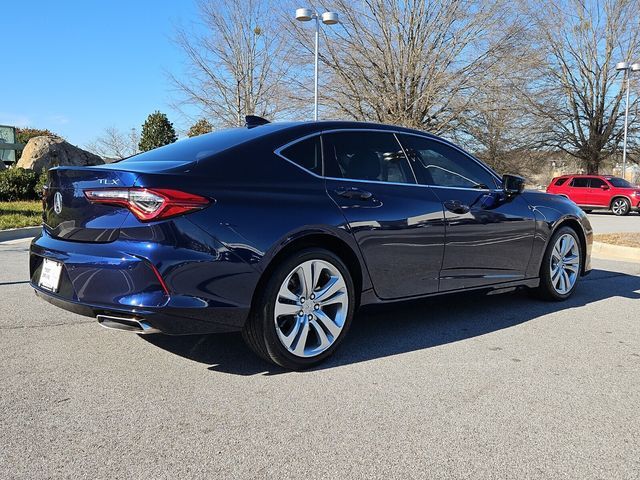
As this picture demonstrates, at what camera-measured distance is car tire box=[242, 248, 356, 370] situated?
3420mm

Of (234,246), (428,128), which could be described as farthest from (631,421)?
(428,128)

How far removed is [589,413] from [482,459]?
0.88 metres

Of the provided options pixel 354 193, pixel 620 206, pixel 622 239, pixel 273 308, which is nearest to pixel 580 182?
pixel 620 206

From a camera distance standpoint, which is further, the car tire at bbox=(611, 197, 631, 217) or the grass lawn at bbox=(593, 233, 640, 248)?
the car tire at bbox=(611, 197, 631, 217)

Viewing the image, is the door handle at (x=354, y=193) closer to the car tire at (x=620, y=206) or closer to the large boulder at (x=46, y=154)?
the large boulder at (x=46, y=154)

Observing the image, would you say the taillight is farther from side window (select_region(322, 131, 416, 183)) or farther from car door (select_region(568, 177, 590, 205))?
car door (select_region(568, 177, 590, 205))

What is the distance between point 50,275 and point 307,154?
1761 mm

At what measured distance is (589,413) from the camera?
10.1 ft

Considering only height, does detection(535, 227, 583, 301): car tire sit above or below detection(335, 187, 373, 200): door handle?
below

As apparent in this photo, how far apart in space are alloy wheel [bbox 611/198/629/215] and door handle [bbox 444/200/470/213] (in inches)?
825

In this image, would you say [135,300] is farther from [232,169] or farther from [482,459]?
[482,459]

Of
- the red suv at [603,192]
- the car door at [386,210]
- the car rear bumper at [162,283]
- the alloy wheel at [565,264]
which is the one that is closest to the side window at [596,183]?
the red suv at [603,192]

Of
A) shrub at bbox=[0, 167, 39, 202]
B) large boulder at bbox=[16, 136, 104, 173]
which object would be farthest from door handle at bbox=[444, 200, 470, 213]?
large boulder at bbox=[16, 136, 104, 173]

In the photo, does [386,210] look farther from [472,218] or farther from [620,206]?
[620,206]
